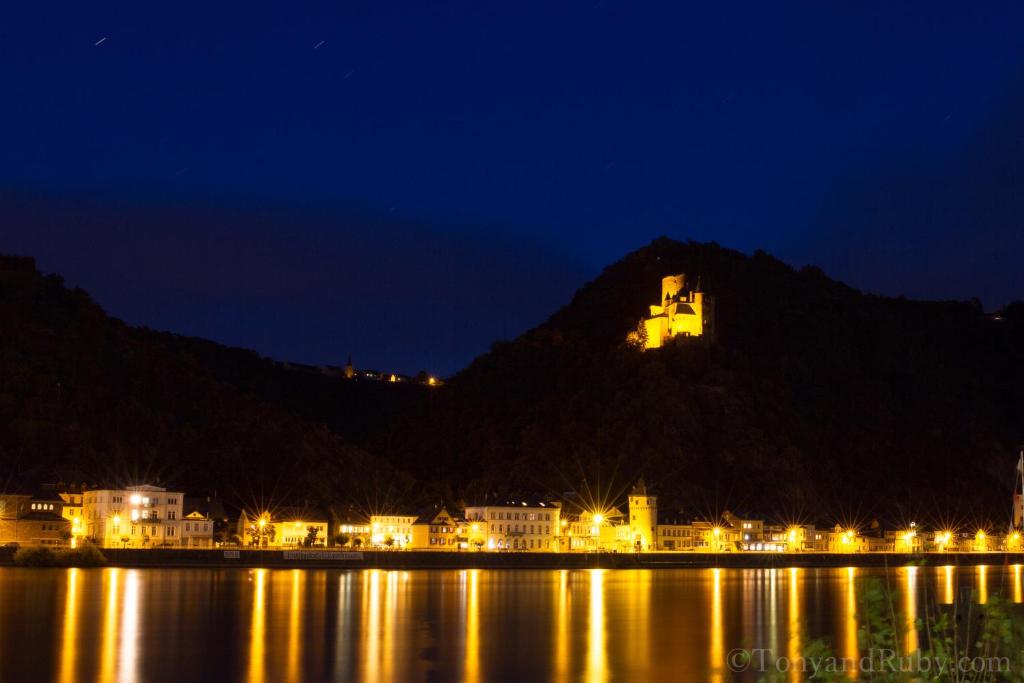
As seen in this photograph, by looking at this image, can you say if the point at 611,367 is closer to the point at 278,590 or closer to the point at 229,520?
the point at 229,520

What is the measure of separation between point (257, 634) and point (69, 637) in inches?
224

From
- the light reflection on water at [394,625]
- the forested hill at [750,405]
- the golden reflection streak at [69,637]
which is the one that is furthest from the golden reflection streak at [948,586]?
the golden reflection streak at [69,637]

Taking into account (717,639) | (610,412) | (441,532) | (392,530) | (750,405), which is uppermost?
(750,405)

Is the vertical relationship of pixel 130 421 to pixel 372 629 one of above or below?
above

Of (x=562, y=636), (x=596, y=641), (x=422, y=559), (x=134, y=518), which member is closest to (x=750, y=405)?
(x=422, y=559)

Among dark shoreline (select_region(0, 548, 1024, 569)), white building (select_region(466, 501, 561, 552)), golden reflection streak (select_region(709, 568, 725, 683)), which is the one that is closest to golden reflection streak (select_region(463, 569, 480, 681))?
golden reflection streak (select_region(709, 568, 725, 683))

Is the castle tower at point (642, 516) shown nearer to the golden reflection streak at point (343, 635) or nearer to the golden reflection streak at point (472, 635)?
the golden reflection streak at point (472, 635)

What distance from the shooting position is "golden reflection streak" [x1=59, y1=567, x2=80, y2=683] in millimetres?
29828

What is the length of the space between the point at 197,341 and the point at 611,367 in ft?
265

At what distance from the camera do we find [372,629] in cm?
4041

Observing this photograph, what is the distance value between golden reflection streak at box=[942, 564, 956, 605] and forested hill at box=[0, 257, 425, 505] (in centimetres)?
4959

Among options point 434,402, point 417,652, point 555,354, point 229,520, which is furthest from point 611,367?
point 417,652

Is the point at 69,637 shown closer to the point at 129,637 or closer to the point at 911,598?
the point at 129,637

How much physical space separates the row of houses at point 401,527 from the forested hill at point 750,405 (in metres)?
4.85
